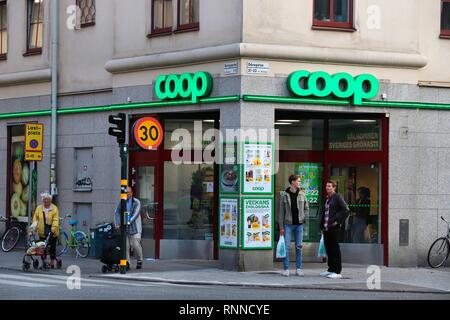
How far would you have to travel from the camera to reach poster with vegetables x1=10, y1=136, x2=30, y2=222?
27438 mm

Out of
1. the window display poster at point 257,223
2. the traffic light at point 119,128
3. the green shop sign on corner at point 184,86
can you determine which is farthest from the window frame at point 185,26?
the window display poster at point 257,223

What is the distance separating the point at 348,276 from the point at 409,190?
338cm

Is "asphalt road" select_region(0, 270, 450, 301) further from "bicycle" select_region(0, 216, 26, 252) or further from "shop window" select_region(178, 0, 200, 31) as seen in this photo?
"bicycle" select_region(0, 216, 26, 252)

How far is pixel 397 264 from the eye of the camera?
22.1m

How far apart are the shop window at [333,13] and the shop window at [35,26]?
8817mm

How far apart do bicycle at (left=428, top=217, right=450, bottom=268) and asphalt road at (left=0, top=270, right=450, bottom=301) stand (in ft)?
16.3

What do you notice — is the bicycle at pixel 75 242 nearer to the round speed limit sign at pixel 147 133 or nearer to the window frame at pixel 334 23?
the round speed limit sign at pixel 147 133

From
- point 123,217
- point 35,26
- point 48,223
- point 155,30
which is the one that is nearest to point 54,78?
point 35,26

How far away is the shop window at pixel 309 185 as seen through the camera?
22.7 metres

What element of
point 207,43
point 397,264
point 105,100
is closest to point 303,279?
point 397,264

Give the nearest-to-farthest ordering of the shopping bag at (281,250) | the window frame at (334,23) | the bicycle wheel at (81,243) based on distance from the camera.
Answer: the shopping bag at (281,250) → the window frame at (334,23) → the bicycle wheel at (81,243)

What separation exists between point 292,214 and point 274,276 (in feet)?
4.35

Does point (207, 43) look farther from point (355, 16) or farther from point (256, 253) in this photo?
point (256, 253)

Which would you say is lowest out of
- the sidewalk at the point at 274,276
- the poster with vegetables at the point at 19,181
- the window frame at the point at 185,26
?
the sidewalk at the point at 274,276
